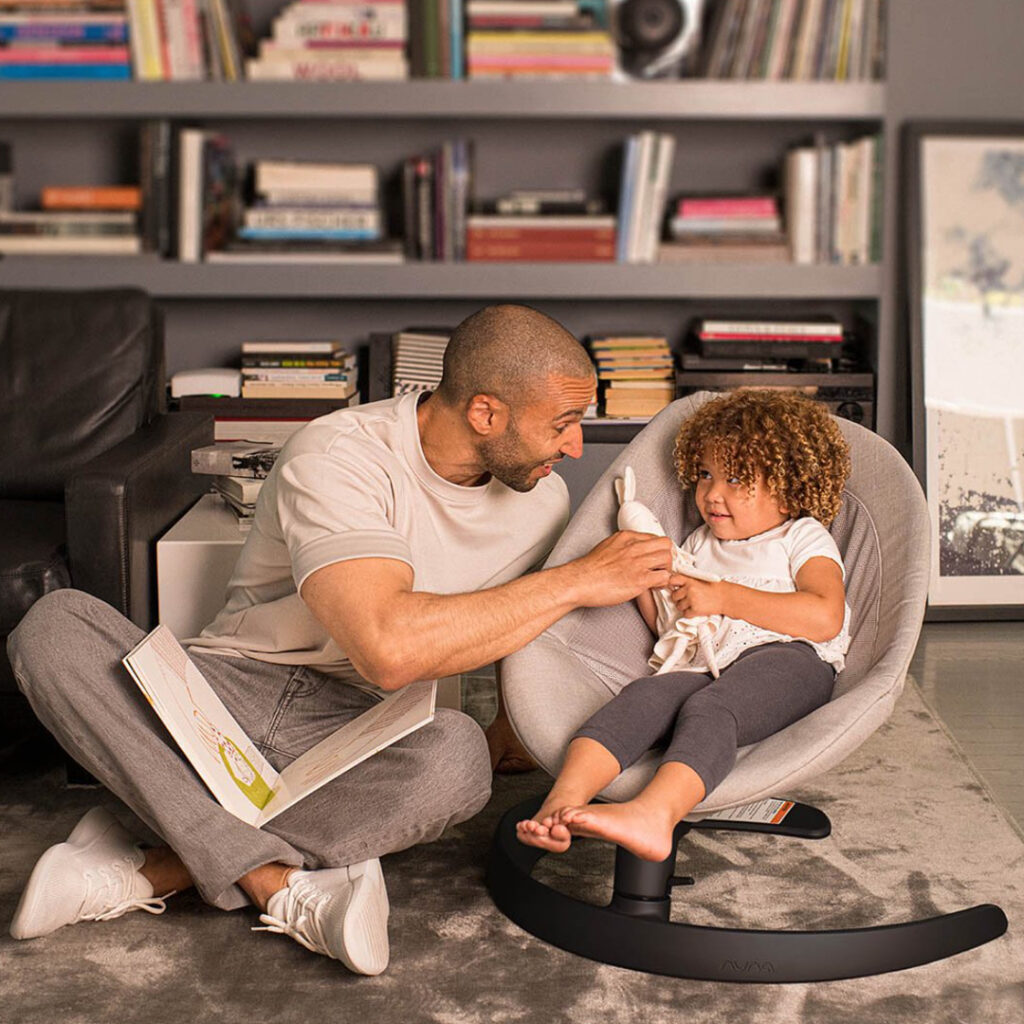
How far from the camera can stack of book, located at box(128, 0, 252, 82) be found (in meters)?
3.85

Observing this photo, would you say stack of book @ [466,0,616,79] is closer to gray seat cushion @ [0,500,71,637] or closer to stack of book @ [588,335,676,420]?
stack of book @ [588,335,676,420]

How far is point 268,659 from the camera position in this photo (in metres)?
2.33

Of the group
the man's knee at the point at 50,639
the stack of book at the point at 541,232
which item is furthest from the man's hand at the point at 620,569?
the stack of book at the point at 541,232

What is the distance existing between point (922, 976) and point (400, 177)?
9.15 ft

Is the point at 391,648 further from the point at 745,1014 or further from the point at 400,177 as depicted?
the point at 400,177

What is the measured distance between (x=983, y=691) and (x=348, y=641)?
5.80 ft

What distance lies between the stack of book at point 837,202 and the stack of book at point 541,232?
0.50 metres

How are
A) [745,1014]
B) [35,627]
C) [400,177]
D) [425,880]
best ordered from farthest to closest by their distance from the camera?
[400,177], [425,880], [35,627], [745,1014]

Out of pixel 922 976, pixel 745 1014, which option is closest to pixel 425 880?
pixel 745 1014

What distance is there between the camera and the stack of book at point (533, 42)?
152 inches

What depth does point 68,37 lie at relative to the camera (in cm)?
388

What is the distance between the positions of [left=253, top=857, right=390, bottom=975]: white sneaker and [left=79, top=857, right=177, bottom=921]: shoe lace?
0.18 meters

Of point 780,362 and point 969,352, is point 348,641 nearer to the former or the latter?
point 780,362

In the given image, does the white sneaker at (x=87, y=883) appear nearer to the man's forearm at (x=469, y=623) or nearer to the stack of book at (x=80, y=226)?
the man's forearm at (x=469, y=623)
